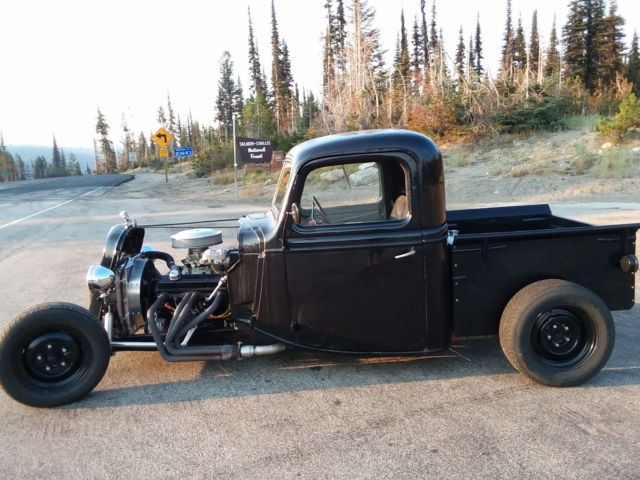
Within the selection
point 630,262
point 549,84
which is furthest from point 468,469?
point 549,84

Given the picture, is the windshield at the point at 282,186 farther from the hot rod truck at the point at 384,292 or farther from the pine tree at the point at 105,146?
the pine tree at the point at 105,146

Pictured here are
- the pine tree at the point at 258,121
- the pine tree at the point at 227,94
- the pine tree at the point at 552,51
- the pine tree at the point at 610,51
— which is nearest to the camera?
the pine tree at the point at 258,121

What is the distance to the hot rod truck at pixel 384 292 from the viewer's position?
359 centimetres

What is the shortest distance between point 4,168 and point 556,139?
86.9 metres

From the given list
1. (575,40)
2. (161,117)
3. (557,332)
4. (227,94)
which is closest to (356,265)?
(557,332)

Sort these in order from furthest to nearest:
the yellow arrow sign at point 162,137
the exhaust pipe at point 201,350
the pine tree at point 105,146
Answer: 1. the pine tree at point 105,146
2. the yellow arrow sign at point 162,137
3. the exhaust pipe at point 201,350

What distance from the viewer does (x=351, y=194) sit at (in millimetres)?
4273

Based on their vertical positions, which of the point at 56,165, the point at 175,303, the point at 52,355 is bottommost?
the point at 52,355

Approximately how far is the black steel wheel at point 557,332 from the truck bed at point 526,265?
5.1 inches

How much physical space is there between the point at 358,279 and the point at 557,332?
4.97 ft

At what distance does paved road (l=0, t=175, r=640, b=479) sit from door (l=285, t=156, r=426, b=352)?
388mm

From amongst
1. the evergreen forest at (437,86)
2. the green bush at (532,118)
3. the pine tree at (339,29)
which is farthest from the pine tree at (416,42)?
the green bush at (532,118)

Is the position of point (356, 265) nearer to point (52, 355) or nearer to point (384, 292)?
point (384, 292)

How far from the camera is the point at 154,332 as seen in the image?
3732mm
